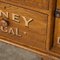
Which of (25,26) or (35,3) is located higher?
(35,3)

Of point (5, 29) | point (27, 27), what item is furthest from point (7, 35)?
point (27, 27)

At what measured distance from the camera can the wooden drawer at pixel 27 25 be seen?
1.14m

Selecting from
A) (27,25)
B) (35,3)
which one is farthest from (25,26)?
(35,3)

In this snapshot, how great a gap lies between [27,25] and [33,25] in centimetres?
3

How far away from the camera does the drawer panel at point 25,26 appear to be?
115 cm

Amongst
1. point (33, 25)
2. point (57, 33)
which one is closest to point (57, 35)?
point (57, 33)

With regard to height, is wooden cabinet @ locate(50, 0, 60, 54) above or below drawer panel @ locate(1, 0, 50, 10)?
below

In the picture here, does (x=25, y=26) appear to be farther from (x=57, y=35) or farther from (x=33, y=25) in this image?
(x=57, y=35)

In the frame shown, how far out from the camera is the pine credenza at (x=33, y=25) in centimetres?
112

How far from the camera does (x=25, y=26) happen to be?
1.20m

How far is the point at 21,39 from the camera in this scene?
4.11ft

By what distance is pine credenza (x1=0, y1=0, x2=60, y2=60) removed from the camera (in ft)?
3.66

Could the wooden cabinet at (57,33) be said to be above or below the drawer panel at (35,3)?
below

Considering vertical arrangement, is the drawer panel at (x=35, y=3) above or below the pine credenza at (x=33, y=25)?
above
